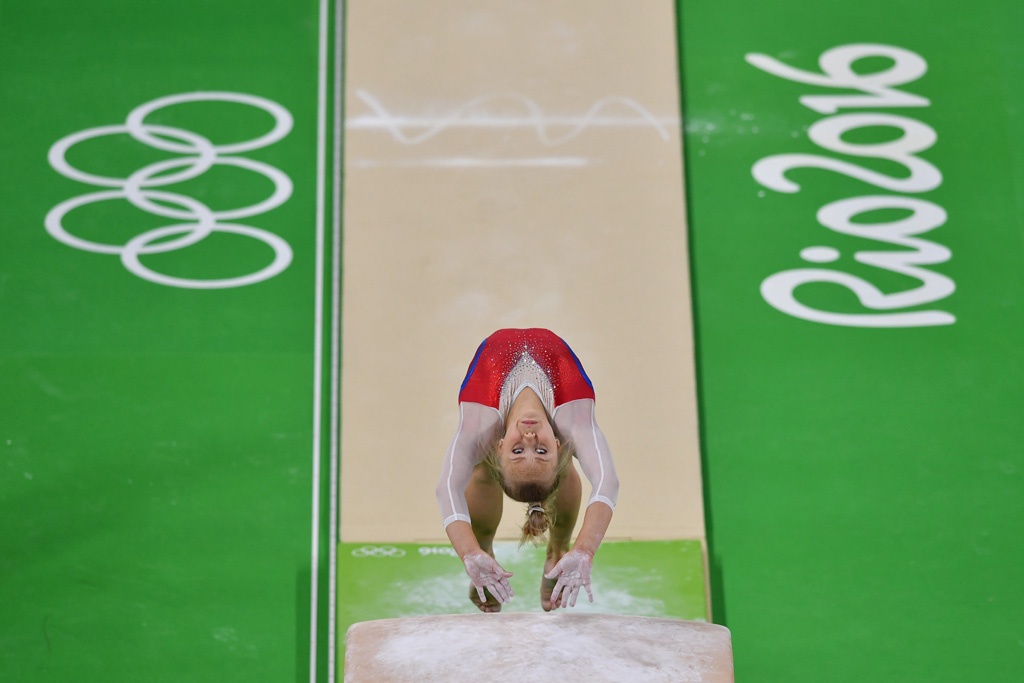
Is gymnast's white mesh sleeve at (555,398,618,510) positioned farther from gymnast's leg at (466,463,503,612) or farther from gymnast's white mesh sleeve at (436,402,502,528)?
gymnast's leg at (466,463,503,612)

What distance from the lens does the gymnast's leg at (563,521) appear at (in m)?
3.85

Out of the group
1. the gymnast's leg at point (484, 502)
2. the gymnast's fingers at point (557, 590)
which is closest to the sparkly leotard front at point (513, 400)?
the gymnast's leg at point (484, 502)

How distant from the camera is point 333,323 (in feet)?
17.6

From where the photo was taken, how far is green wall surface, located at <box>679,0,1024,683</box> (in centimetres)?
498

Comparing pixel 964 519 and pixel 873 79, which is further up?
pixel 873 79

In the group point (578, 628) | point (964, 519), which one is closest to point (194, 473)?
point (578, 628)

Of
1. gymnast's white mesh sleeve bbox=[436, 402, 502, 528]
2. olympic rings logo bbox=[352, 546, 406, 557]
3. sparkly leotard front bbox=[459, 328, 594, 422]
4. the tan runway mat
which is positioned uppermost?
the tan runway mat

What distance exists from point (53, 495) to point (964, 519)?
4191mm

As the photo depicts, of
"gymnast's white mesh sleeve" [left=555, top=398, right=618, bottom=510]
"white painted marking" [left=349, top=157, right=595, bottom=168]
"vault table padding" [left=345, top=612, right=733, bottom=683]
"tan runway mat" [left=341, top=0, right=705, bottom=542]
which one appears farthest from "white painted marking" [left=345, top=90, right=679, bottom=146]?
"vault table padding" [left=345, top=612, right=733, bottom=683]

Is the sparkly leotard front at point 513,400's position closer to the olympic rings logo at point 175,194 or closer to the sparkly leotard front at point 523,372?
the sparkly leotard front at point 523,372

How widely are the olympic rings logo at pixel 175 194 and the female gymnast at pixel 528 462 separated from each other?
210cm

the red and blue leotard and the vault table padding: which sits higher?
the red and blue leotard

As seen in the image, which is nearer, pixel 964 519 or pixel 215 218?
pixel 964 519

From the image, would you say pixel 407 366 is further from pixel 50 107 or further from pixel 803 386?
pixel 50 107
